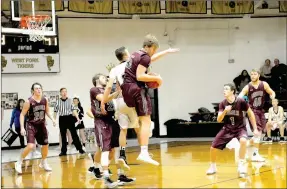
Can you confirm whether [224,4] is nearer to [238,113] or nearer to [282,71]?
[282,71]

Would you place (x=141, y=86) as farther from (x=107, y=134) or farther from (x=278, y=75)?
(x=278, y=75)

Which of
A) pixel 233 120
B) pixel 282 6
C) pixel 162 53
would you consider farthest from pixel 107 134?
pixel 282 6

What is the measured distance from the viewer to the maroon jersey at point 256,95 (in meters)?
11.2

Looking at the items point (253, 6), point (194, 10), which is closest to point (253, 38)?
point (253, 6)

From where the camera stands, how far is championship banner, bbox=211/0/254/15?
2027cm

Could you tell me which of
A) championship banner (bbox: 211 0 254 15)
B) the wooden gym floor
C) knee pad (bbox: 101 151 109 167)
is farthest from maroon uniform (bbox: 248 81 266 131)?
championship banner (bbox: 211 0 254 15)

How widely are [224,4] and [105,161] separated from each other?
13.4 metres

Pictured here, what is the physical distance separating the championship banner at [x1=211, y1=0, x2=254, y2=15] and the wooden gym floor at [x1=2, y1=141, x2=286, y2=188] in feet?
25.5

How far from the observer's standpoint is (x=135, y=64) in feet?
24.5

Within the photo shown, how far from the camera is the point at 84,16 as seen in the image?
1997 cm

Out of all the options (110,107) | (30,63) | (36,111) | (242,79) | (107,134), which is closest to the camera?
(107,134)

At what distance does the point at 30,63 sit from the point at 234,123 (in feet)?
38.1

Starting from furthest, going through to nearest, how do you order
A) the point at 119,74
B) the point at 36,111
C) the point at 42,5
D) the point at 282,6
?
1. the point at 282,6
2. the point at 42,5
3. the point at 36,111
4. the point at 119,74

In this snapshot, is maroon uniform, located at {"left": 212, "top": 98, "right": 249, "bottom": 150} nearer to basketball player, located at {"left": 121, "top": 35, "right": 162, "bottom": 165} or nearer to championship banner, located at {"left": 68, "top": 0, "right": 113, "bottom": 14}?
basketball player, located at {"left": 121, "top": 35, "right": 162, "bottom": 165}
